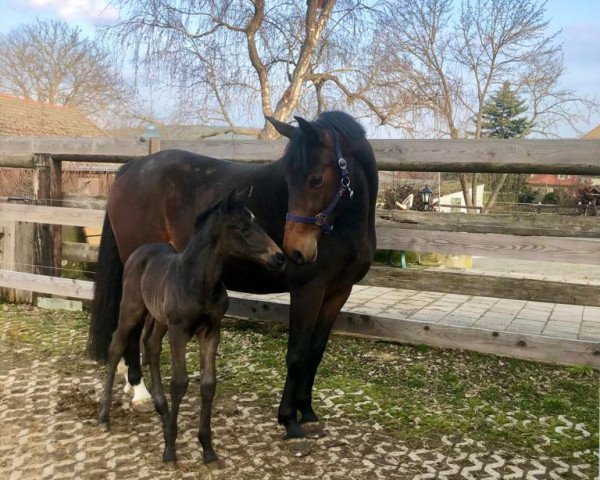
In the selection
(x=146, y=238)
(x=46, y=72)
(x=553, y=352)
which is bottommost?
(x=553, y=352)

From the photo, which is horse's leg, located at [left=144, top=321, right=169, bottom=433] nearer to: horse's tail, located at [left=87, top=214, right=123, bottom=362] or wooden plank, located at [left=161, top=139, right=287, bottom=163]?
horse's tail, located at [left=87, top=214, right=123, bottom=362]

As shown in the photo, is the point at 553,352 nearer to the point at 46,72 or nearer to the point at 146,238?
the point at 146,238

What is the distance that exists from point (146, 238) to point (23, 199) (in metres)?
3.79

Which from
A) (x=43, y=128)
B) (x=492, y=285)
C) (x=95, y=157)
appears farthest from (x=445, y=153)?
(x=43, y=128)

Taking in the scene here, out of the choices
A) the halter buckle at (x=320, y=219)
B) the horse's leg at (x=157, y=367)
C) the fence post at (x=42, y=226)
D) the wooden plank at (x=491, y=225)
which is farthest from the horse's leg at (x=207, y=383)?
the fence post at (x=42, y=226)

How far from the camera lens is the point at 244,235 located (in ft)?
7.84

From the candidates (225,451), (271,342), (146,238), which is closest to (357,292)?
(271,342)

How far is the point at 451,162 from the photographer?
4.00 metres

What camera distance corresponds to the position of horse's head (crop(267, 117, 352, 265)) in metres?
2.57

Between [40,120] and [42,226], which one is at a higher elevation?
[40,120]

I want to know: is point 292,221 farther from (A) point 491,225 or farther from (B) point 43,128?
(B) point 43,128

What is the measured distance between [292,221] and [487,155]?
2.04 metres

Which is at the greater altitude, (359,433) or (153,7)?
(153,7)

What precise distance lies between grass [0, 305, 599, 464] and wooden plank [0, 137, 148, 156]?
1855 mm
